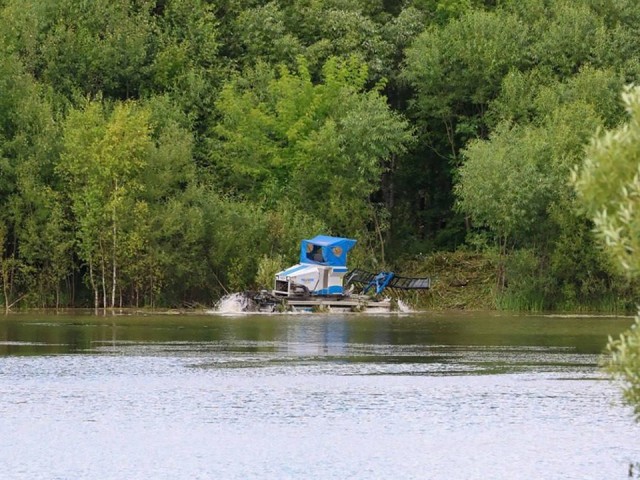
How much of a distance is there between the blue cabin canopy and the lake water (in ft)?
43.3

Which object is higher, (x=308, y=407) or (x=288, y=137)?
(x=288, y=137)

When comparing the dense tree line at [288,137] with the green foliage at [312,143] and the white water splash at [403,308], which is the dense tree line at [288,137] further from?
the white water splash at [403,308]

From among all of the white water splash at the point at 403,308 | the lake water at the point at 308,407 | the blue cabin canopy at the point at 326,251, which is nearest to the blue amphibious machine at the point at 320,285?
the blue cabin canopy at the point at 326,251

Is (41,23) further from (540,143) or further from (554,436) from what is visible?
(554,436)

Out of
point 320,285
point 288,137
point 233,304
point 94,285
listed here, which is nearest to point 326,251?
point 320,285

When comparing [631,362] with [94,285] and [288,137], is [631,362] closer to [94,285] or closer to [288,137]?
[94,285]

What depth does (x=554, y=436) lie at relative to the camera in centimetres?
3222

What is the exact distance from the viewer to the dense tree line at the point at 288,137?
242 feet

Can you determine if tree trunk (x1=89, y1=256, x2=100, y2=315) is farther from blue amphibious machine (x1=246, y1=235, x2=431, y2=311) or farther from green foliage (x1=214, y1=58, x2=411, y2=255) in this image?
green foliage (x1=214, y1=58, x2=411, y2=255)

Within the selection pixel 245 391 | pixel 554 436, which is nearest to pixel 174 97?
pixel 245 391

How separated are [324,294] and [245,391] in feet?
108

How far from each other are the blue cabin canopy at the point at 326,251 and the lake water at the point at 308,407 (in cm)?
1320

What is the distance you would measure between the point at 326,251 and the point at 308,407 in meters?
35.6

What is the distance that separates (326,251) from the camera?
2820 inches
